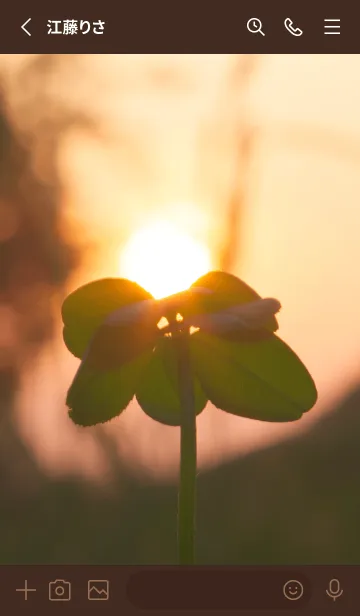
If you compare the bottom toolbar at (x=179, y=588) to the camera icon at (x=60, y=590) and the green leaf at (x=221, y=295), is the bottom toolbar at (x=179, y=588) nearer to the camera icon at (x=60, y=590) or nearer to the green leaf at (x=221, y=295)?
the camera icon at (x=60, y=590)
